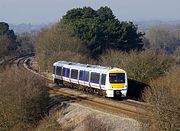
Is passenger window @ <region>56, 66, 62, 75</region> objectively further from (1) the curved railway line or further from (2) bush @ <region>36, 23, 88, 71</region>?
(2) bush @ <region>36, 23, 88, 71</region>

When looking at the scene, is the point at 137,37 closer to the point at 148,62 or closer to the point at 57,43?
the point at 57,43

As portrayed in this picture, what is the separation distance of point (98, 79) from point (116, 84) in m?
1.97

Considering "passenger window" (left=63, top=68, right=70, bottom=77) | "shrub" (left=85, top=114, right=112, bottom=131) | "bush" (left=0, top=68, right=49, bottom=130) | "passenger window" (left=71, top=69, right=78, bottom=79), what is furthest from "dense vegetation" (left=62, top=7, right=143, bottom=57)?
"shrub" (left=85, top=114, right=112, bottom=131)

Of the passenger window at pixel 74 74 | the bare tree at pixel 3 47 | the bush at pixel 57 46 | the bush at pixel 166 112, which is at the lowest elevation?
the bare tree at pixel 3 47

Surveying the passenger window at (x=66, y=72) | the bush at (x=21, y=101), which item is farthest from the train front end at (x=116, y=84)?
the passenger window at (x=66, y=72)

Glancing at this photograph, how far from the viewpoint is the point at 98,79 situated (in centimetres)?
3488

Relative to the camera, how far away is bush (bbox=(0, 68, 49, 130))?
29.2 m

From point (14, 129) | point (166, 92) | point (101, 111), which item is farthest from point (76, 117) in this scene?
point (166, 92)

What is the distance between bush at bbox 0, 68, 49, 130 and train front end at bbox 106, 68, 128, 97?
4.46 meters

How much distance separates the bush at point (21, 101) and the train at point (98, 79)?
14.2ft

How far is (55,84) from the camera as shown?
46.2 metres

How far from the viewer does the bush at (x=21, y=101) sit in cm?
2919

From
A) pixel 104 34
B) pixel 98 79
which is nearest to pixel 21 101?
pixel 98 79

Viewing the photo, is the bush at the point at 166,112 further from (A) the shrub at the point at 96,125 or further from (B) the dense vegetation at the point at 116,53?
(A) the shrub at the point at 96,125
